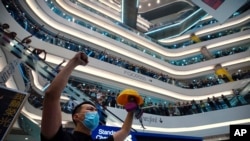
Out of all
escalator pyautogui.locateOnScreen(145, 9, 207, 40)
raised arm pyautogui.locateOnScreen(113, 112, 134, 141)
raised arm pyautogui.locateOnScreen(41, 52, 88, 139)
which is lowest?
raised arm pyautogui.locateOnScreen(113, 112, 134, 141)

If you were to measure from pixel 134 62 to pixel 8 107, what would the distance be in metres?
18.8

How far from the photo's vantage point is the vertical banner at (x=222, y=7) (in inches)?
333

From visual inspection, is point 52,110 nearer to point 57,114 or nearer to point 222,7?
point 57,114

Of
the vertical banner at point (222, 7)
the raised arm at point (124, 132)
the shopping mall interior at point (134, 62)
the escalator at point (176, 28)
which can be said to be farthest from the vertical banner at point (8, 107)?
the escalator at point (176, 28)

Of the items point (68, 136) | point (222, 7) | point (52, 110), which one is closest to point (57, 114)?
point (52, 110)

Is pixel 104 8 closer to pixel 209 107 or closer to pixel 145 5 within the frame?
pixel 145 5

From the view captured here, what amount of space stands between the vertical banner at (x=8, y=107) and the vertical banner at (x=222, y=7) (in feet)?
23.6

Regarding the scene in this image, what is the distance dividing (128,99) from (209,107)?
12.9 meters

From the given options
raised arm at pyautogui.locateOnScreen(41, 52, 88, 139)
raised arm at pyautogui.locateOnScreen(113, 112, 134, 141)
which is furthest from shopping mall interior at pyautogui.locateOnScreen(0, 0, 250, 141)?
raised arm at pyautogui.locateOnScreen(41, 52, 88, 139)

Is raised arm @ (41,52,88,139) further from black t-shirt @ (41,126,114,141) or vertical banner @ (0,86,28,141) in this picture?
vertical banner @ (0,86,28,141)

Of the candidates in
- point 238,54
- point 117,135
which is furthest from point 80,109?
point 238,54

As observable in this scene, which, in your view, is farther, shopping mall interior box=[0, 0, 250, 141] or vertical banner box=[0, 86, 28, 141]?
shopping mall interior box=[0, 0, 250, 141]

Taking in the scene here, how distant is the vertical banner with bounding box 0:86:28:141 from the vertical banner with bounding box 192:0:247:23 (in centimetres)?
721

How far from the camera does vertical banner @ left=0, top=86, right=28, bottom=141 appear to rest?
10.4ft
